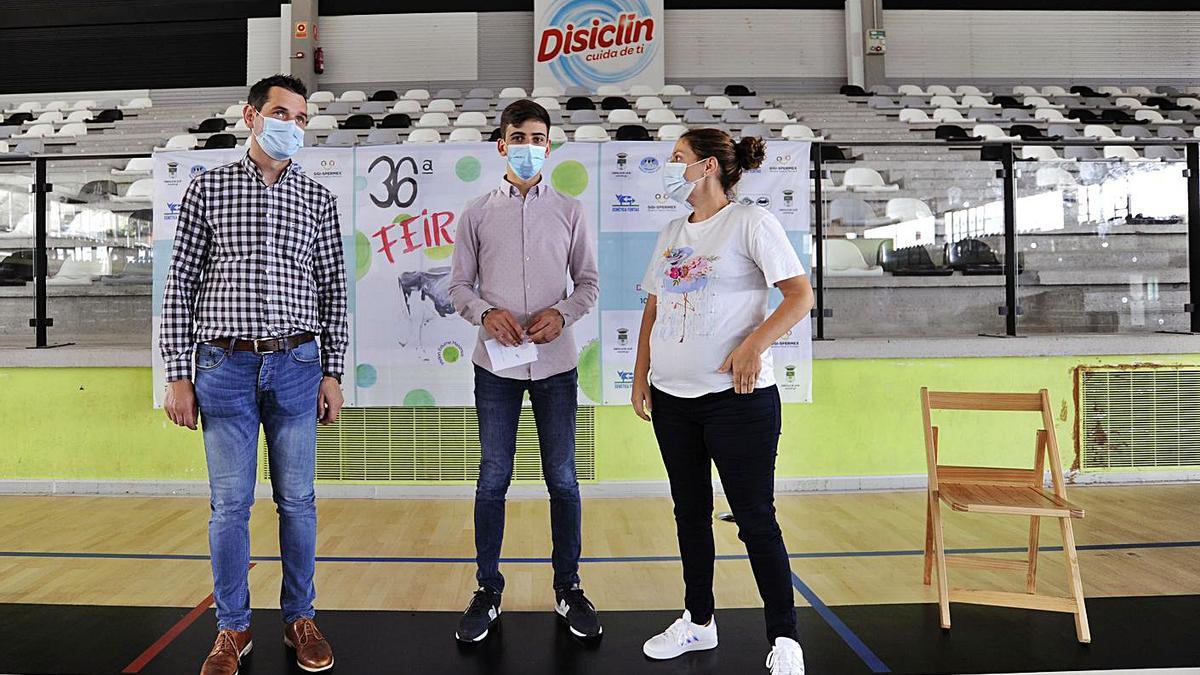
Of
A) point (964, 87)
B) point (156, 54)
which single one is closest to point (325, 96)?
point (156, 54)

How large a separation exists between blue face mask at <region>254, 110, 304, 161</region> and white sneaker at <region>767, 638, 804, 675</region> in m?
1.85

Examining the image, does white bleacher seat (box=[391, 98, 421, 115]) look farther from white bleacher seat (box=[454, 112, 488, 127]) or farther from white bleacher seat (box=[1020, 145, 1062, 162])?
white bleacher seat (box=[1020, 145, 1062, 162])

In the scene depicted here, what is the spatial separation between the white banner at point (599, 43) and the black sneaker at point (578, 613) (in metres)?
10.6

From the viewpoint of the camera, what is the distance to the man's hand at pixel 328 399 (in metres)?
2.11

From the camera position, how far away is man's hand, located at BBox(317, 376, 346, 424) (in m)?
2.11

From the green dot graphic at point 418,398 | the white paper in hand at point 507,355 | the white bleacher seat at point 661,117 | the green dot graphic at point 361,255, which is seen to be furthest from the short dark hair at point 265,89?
the white bleacher seat at point 661,117

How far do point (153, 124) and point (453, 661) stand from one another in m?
11.2

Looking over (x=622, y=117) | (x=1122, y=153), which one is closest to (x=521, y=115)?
(x=1122, y=153)

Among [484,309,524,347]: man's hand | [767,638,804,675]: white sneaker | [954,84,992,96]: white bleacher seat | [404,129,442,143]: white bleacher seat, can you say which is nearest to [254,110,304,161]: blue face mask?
[484,309,524,347]: man's hand

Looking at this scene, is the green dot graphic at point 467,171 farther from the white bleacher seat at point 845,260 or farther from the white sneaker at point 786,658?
the white sneaker at point 786,658

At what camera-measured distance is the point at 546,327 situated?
7.36ft

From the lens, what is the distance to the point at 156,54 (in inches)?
500

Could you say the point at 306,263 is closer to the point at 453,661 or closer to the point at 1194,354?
the point at 453,661

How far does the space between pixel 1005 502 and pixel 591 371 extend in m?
2.23
